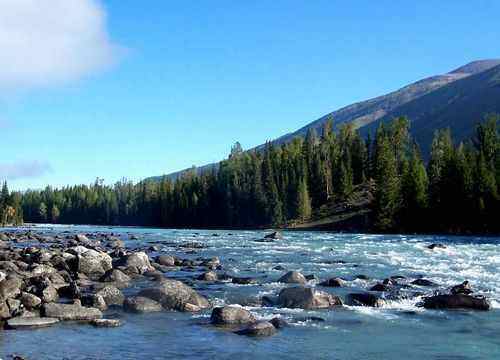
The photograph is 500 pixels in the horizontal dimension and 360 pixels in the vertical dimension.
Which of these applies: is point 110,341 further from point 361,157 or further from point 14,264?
point 361,157

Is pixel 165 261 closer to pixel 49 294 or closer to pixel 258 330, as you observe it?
pixel 49 294

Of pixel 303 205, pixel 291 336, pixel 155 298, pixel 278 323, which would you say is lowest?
pixel 291 336

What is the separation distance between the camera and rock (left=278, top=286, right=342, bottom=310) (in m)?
24.6

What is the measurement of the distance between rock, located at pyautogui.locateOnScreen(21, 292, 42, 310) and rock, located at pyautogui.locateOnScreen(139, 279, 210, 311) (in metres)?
4.52

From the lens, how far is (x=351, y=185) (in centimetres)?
13362

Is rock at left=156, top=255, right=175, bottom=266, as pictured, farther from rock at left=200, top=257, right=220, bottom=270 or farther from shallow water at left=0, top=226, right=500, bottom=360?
shallow water at left=0, top=226, right=500, bottom=360

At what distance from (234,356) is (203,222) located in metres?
141

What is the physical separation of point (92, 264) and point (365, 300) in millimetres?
20091

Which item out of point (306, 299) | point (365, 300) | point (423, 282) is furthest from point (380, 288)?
point (306, 299)

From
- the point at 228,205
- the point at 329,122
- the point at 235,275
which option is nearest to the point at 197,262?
the point at 235,275

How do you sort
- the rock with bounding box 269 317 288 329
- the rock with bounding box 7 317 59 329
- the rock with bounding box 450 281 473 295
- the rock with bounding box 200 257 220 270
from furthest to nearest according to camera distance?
the rock with bounding box 200 257 220 270
the rock with bounding box 450 281 473 295
the rock with bounding box 269 317 288 329
the rock with bounding box 7 317 59 329

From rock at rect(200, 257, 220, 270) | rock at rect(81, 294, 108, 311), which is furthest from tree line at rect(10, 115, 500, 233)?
rock at rect(81, 294, 108, 311)

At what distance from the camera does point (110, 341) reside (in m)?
18.6

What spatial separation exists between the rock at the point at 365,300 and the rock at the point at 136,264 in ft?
53.4
